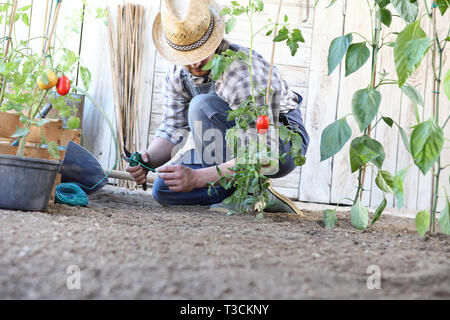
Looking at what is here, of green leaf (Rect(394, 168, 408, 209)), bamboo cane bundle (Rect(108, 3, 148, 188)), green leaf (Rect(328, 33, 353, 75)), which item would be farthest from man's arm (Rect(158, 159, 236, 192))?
bamboo cane bundle (Rect(108, 3, 148, 188))

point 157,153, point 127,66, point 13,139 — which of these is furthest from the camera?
point 127,66

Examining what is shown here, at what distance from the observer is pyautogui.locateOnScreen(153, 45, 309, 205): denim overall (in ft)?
7.16

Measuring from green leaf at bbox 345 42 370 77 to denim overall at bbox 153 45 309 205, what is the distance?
0.50m

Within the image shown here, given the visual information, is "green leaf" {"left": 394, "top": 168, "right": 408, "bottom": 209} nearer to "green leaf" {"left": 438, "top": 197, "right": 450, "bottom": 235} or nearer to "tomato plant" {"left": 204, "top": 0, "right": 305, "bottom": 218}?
"green leaf" {"left": 438, "top": 197, "right": 450, "bottom": 235}

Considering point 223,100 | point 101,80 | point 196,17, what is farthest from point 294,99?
point 101,80

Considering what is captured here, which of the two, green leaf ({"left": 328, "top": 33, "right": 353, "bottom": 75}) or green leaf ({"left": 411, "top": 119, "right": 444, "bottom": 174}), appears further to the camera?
green leaf ({"left": 328, "top": 33, "right": 353, "bottom": 75})

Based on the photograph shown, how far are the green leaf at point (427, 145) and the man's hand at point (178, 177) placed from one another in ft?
3.36

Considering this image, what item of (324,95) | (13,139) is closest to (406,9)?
(13,139)

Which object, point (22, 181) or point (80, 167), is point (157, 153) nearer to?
point (80, 167)

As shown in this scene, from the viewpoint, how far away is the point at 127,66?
3.33m

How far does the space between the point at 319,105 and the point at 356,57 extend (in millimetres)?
1732
